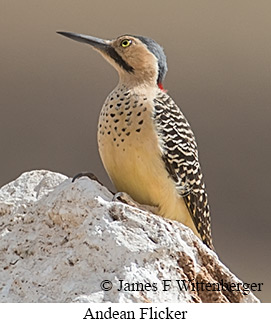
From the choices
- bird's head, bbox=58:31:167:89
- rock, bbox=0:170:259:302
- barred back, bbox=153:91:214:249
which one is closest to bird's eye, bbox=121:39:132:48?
bird's head, bbox=58:31:167:89

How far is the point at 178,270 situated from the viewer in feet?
7.87

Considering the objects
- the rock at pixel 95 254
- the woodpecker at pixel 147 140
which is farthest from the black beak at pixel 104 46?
the rock at pixel 95 254

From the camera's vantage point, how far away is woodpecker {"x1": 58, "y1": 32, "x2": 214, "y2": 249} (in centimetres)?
283

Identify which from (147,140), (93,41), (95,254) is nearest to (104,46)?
(93,41)

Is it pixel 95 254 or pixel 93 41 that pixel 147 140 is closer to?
pixel 93 41

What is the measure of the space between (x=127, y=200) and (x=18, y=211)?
1.13ft

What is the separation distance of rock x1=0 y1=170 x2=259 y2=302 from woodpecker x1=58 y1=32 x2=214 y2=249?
25 centimetres

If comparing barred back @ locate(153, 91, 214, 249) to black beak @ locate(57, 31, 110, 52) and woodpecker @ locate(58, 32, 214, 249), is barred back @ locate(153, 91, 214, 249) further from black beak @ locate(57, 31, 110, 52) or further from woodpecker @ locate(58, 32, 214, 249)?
black beak @ locate(57, 31, 110, 52)

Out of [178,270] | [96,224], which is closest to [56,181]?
[96,224]

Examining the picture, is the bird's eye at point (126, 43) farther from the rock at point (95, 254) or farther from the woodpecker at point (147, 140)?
the rock at point (95, 254)

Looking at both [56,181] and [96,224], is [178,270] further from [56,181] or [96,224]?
[56,181]

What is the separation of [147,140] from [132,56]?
35 centimetres

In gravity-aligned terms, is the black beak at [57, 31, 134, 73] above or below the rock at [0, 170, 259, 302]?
above
